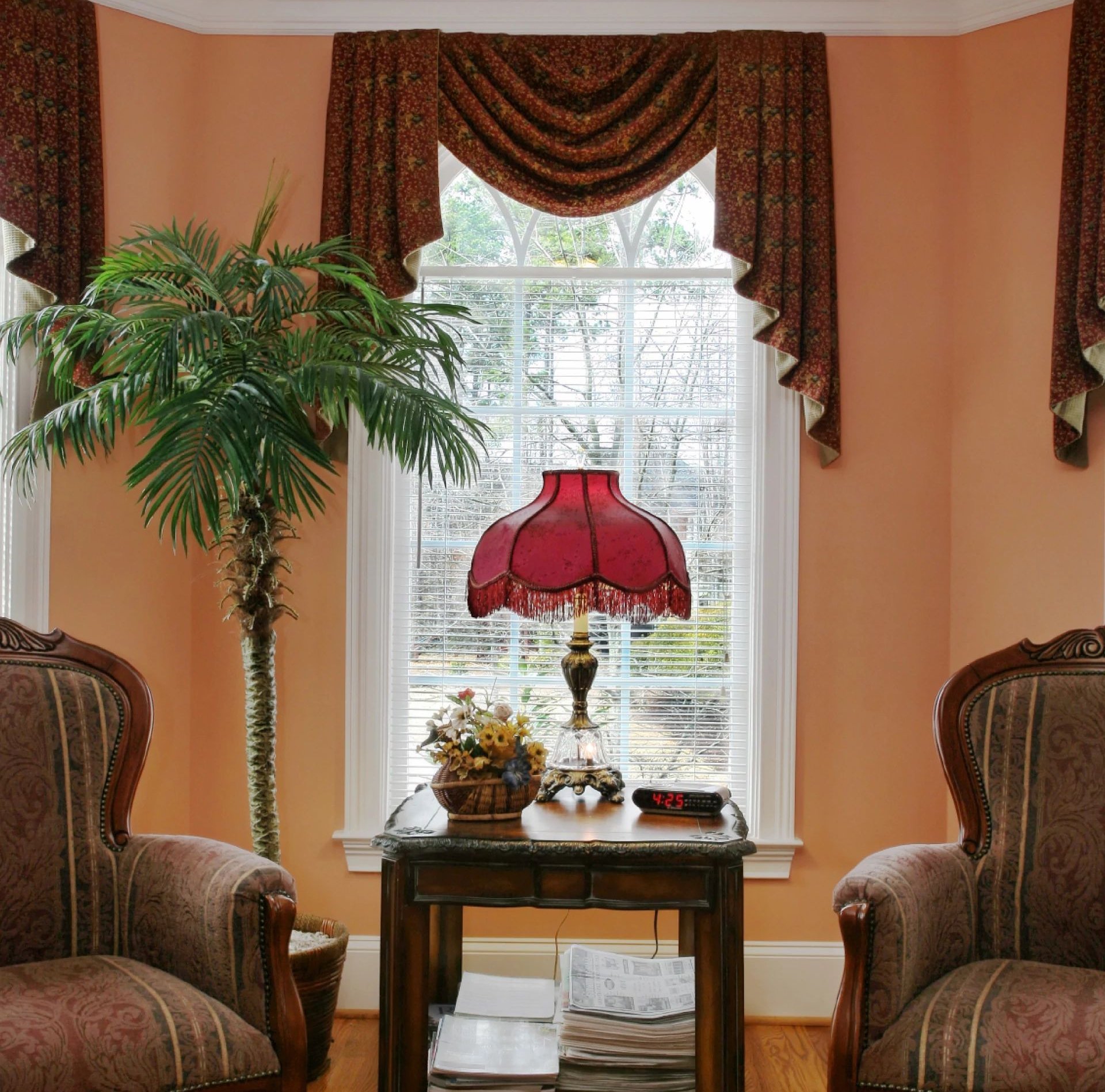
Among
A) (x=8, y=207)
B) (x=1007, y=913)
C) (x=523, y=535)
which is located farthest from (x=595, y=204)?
(x=1007, y=913)

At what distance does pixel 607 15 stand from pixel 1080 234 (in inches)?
53.5

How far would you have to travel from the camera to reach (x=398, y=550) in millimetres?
2879

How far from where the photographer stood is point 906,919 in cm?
176

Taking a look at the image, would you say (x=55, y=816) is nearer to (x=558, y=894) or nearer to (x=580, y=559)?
(x=558, y=894)

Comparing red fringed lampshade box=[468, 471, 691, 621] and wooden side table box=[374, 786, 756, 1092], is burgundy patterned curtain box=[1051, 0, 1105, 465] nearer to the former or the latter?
red fringed lampshade box=[468, 471, 691, 621]

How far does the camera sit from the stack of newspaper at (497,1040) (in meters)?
2.09

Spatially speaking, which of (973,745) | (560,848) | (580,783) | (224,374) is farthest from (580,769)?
(224,374)

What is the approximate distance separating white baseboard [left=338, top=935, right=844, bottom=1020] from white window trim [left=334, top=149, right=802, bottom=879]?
8.4 inches

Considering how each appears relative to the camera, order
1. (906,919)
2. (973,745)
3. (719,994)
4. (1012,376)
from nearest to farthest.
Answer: (906,919) → (719,994) → (973,745) → (1012,376)

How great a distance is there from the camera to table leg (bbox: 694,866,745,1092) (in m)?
1.94

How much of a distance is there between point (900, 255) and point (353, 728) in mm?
1998

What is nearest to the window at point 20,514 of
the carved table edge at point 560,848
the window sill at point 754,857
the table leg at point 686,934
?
the window sill at point 754,857

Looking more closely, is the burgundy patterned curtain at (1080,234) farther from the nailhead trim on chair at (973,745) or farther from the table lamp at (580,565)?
the table lamp at (580,565)

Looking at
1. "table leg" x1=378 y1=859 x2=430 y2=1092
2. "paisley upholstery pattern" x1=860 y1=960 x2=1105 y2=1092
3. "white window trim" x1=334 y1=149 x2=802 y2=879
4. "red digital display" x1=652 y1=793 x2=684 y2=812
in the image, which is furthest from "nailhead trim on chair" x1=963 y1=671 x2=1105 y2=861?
"table leg" x1=378 y1=859 x2=430 y2=1092
